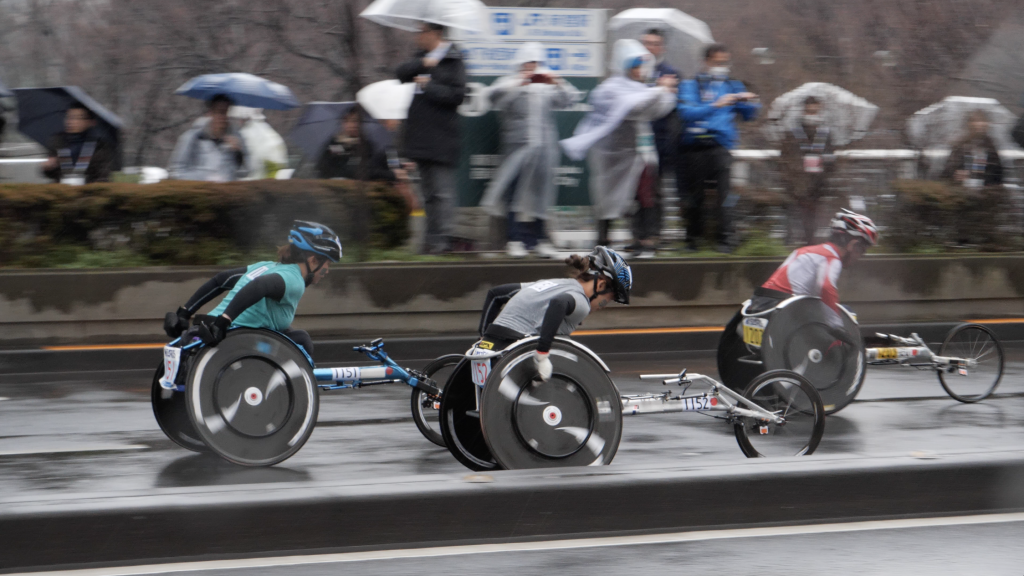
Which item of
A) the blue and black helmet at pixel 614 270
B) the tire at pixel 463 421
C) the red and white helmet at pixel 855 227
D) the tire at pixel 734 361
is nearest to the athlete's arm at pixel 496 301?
the tire at pixel 463 421

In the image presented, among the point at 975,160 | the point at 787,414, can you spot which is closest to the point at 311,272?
the point at 787,414

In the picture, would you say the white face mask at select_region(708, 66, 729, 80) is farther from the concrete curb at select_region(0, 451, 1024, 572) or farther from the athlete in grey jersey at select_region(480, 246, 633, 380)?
the concrete curb at select_region(0, 451, 1024, 572)

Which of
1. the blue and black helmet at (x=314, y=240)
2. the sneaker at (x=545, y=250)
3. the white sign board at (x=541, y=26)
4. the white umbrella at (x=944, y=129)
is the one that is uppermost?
the white sign board at (x=541, y=26)

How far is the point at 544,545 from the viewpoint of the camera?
5.68m

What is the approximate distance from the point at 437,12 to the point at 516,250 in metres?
2.55

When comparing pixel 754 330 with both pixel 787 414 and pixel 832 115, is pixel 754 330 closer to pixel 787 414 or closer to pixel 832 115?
pixel 787 414

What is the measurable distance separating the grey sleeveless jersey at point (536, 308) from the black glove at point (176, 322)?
187 centimetres

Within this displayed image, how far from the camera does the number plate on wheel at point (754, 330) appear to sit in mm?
8777

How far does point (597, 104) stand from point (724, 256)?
2.09 m

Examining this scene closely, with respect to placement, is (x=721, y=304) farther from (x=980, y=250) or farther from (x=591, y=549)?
(x=591, y=549)

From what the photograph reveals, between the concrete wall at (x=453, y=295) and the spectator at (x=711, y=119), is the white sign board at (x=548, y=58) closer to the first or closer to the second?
the spectator at (x=711, y=119)

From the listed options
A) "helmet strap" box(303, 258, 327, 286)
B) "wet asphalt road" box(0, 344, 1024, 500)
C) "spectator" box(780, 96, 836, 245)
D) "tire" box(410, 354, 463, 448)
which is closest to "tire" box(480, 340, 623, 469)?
"wet asphalt road" box(0, 344, 1024, 500)

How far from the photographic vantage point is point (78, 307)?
37.1 feet

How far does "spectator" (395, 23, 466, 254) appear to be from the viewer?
12109mm
